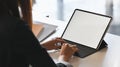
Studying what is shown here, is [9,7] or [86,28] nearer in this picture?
[9,7]

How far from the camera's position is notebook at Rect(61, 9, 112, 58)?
1526 mm

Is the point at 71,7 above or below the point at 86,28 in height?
below

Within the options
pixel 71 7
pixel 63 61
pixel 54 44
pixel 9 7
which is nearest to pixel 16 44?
pixel 9 7

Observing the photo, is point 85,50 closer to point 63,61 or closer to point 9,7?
point 63,61

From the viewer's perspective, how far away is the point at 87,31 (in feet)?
5.20

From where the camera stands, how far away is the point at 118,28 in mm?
3328

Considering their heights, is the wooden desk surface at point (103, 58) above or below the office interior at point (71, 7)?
above

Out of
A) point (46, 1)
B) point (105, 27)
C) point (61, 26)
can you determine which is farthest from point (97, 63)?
point (46, 1)

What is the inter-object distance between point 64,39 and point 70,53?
0.61 ft

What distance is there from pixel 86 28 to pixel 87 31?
0.02 meters

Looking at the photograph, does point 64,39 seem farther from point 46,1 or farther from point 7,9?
point 46,1

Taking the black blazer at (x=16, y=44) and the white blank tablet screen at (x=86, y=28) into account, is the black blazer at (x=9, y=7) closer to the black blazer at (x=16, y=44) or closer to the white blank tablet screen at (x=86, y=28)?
the black blazer at (x=16, y=44)

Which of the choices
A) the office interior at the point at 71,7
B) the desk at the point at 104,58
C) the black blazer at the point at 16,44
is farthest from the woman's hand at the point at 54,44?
→ the office interior at the point at 71,7

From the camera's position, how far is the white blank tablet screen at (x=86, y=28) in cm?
154
